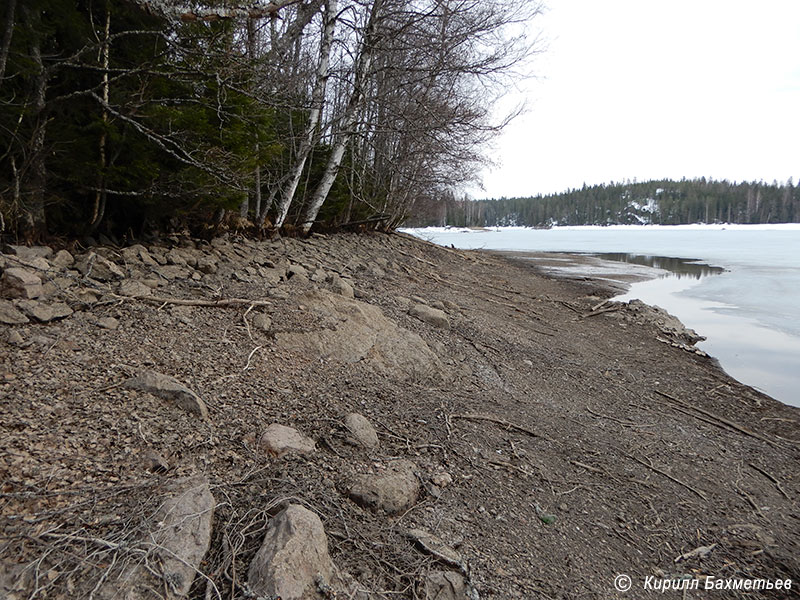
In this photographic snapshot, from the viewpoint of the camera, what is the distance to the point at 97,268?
3.85 m

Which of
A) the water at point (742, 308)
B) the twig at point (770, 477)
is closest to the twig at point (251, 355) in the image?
the twig at point (770, 477)

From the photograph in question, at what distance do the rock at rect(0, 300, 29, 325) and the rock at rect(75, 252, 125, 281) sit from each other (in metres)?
0.76

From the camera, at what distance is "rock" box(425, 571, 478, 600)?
181 cm

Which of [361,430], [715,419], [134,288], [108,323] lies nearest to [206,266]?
[134,288]

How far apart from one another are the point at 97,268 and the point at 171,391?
77.1 inches

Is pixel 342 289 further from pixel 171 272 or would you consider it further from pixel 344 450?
pixel 344 450

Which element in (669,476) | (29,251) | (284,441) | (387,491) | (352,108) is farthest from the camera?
(352,108)

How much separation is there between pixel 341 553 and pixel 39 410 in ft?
5.28

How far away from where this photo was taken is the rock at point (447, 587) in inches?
71.2

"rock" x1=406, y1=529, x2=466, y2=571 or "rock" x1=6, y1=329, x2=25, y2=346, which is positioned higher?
"rock" x1=6, y1=329, x2=25, y2=346

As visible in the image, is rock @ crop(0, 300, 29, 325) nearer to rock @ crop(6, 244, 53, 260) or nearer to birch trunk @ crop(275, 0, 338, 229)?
rock @ crop(6, 244, 53, 260)

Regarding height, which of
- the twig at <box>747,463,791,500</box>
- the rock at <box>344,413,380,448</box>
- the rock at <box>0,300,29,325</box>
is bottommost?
the twig at <box>747,463,791,500</box>

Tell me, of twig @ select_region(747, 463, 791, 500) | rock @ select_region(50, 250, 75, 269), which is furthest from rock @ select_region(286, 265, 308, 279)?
twig @ select_region(747, 463, 791, 500)

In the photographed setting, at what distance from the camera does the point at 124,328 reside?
3197 mm
